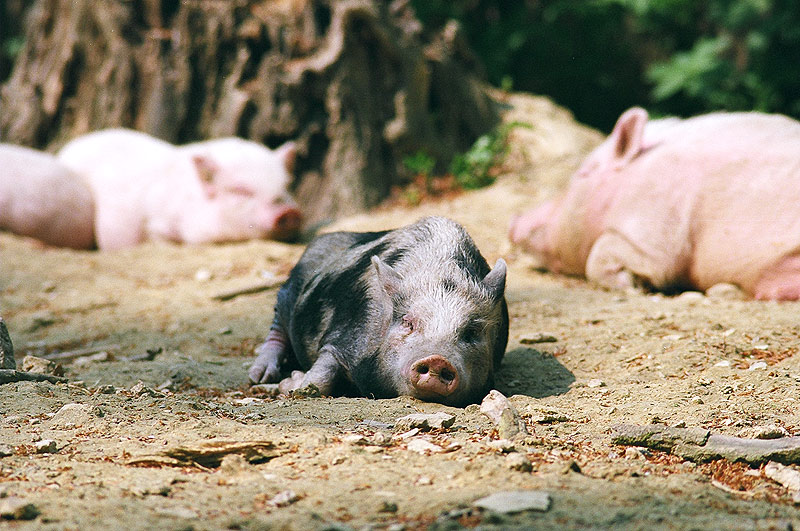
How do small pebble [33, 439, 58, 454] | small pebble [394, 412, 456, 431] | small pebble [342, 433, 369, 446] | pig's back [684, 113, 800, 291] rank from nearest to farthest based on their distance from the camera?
small pebble [33, 439, 58, 454] < small pebble [342, 433, 369, 446] < small pebble [394, 412, 456, 431] < pig's back [684, 113, 800, 291]

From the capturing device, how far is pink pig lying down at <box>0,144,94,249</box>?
7973mm

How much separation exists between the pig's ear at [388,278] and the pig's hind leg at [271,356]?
0.79 meters

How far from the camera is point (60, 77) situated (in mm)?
9281

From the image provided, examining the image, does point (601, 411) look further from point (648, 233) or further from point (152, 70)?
point (152, 70)

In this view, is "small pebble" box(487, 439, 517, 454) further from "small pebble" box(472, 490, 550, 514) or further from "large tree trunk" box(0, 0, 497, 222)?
"large tree trunk" box(0, 0, 497, 222)

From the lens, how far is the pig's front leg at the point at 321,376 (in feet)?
12.8

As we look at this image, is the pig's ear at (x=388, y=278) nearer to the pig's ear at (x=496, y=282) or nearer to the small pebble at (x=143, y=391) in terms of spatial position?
the pig's ear at (x=496, y=282)

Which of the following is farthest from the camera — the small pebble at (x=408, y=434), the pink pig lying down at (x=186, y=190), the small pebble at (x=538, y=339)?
the pink pig lying down at (x=186, y=190)

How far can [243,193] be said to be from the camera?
8117mm

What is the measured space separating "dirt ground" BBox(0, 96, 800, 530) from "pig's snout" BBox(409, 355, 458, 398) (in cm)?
7

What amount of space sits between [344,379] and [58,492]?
6.11 feet

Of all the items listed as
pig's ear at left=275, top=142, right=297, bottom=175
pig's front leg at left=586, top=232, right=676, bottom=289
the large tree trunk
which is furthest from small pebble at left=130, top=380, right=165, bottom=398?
the large tree trunk

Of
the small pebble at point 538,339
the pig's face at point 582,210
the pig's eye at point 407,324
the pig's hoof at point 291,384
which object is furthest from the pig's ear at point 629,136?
the pig's hoof at point 291,384

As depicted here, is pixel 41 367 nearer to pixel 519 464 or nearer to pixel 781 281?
pixel 519 464
